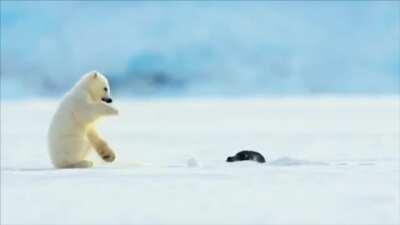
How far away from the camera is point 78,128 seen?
850 cm

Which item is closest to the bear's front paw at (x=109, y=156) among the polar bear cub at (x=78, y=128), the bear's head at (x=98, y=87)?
the polar bear cub at (x=78, y=128)

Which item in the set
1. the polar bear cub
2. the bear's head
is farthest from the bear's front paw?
the bear's head

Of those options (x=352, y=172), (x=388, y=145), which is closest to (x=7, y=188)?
(x=352, y=172)

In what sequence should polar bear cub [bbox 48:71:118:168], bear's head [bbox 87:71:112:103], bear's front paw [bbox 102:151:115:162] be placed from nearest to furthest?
1. polar bear cub [bbox 48:71:118:168]
2. bear's front paw [bbox 102:151:115:162]
3. bear's head [bbox 87:71:112:103]

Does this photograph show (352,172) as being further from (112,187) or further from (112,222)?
(112,222)

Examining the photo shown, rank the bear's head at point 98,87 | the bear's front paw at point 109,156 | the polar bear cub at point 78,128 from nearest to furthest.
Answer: the polar bear cub at point 78,128
the bear's front paw at point 109,156
the bear's head at point 98,87

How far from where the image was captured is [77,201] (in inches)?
203

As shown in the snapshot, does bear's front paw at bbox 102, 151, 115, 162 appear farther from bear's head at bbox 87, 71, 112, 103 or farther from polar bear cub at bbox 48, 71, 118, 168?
bear's head at bbox 87, 71, 112, 103

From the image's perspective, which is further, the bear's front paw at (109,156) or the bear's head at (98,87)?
the bear's head at (98,87)

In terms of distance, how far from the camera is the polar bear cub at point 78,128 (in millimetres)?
8391

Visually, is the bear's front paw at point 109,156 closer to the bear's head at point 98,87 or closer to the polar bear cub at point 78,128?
the polar bear cub at point 78,128

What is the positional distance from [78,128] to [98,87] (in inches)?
19.7

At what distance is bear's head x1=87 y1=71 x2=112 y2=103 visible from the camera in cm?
864

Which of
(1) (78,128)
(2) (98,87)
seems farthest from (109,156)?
(2) (98,87)
